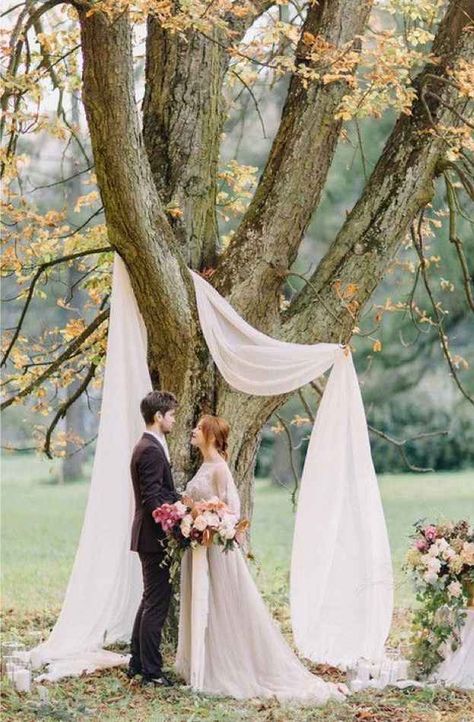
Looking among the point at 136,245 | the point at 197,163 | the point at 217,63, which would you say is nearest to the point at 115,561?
the point at 136,245

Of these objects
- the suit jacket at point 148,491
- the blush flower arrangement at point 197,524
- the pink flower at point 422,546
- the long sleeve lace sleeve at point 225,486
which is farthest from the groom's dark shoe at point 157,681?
the pink flower at point 422,546

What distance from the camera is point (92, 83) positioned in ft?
24.3

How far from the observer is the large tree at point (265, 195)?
8.05 metres

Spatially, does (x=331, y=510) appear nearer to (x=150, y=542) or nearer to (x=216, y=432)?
(x=216, y=432)

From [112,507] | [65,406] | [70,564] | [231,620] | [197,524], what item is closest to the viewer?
[197,524]

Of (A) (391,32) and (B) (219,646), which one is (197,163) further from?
(B) (219,646)

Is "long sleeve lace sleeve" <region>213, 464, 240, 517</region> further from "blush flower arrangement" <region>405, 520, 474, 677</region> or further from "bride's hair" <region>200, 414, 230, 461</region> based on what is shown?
"blush flower arrangement" <region>405, 520, 474, 677</region>

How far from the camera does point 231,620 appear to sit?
7285mm

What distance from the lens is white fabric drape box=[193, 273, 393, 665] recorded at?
8.17 m

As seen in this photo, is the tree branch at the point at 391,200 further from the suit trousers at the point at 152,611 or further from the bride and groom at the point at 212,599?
the suit trousers at the point at 152,611

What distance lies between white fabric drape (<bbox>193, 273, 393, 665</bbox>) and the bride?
923mm

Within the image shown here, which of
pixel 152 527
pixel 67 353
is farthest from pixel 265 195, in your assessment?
pixel 152 527

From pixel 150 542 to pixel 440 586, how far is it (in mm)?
1629

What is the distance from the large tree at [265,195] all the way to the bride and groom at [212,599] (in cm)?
99
